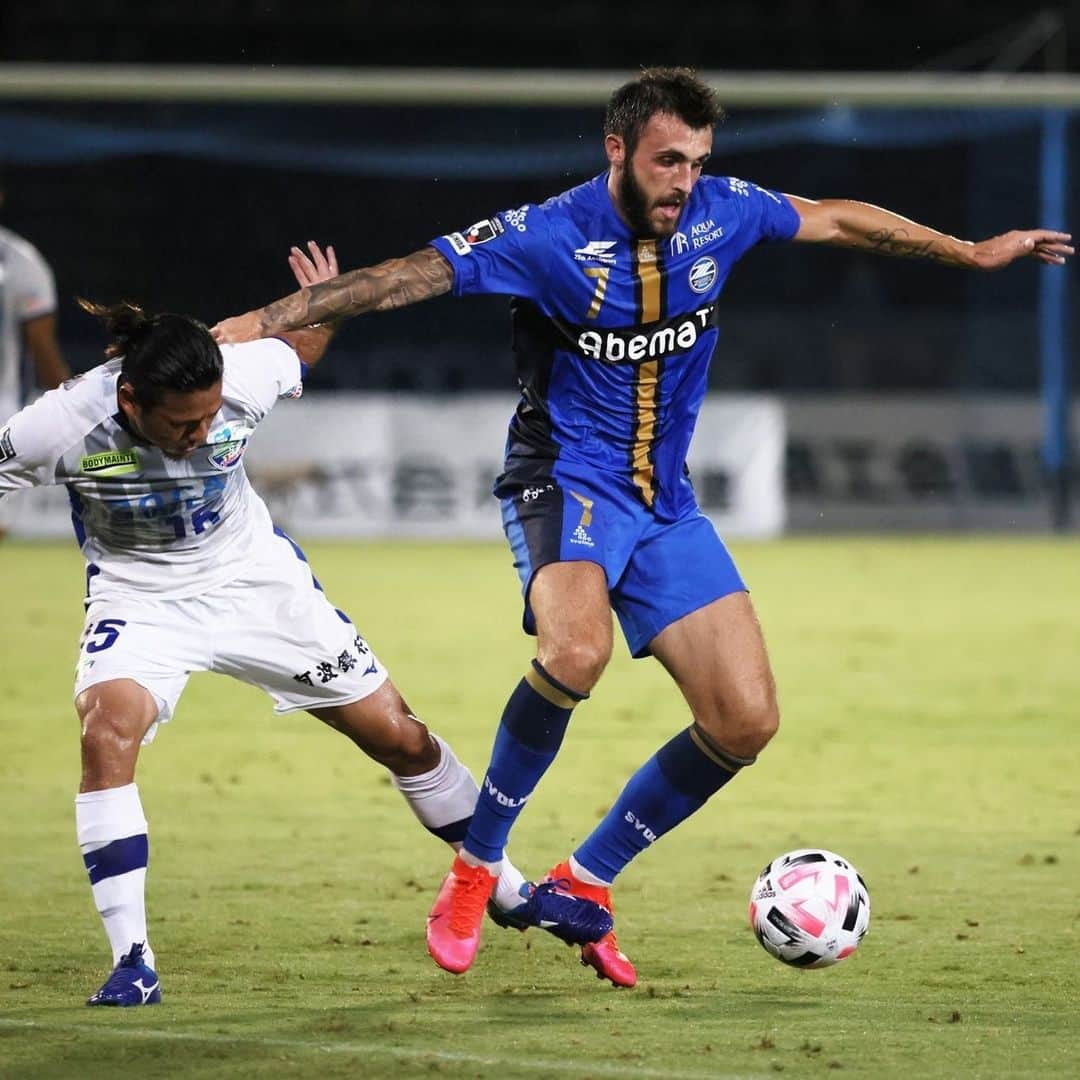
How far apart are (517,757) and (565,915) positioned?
Answer: 0.41 meters

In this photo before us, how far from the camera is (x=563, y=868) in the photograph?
5.16 m

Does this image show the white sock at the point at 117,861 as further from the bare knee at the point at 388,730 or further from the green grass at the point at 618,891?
the bare knee at the point at 388,730

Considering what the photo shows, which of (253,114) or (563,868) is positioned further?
(253,114)

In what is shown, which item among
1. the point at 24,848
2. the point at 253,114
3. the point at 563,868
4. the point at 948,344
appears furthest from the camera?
the point at 948,344

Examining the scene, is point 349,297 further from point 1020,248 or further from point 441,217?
point 441,217

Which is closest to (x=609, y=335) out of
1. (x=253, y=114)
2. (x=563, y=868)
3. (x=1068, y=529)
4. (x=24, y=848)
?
(x=563, y=868)

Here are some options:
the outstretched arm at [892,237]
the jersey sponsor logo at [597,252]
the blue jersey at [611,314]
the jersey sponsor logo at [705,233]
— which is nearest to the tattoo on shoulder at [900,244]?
the outstretched arm at [892,237]

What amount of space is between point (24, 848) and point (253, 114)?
11.3m

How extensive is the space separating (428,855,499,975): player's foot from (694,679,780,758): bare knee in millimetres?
675

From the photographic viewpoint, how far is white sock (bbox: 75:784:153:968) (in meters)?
4.55

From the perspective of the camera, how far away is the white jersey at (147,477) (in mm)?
4652

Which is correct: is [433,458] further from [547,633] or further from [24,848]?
[547,633]

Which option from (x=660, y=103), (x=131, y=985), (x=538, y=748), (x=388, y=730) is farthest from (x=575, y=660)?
(x=660, y=103)

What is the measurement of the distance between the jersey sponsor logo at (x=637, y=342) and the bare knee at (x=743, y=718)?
90cm
